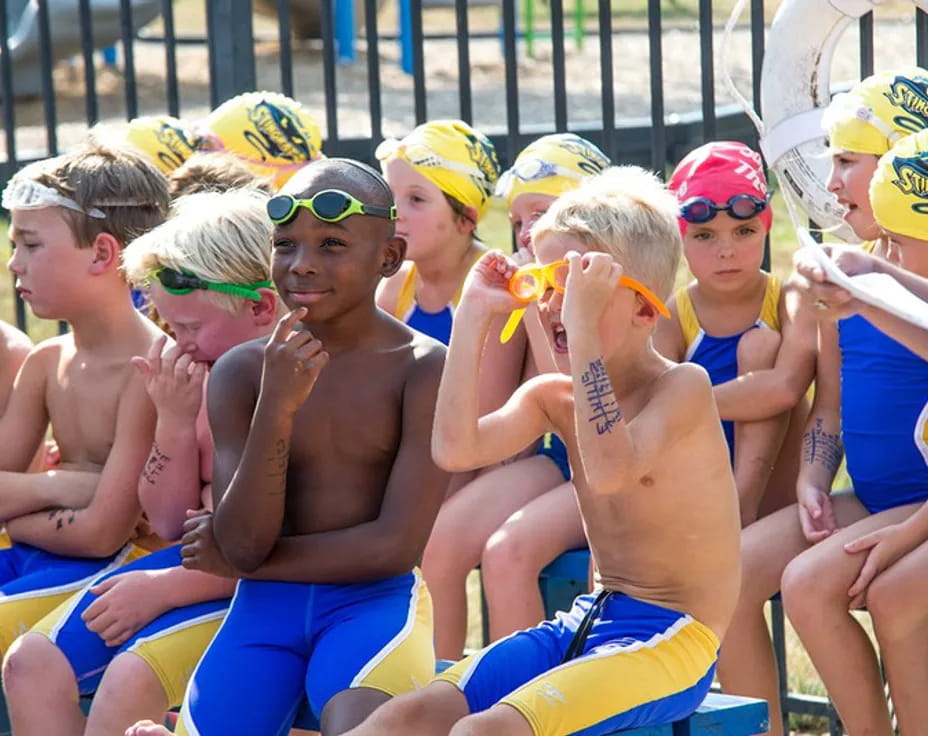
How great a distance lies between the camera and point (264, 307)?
4.09 m

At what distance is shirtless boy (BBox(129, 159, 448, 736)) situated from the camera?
3.40m

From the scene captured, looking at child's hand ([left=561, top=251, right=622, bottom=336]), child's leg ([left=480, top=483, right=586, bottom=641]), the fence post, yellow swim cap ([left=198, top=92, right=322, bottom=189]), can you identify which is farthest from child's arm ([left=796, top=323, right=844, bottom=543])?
the fence post

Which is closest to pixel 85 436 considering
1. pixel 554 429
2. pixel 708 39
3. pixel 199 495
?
pixel 199 495

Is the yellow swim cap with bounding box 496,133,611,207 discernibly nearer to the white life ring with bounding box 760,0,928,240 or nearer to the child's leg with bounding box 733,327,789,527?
the white life ring with bounding box 760,0,928,240

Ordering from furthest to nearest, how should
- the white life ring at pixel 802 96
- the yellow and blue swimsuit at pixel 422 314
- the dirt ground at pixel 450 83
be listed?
the dirt ground at pixel 450 83 < the yellow and blue swimsuit at pixel 422 314 < the white life ring at pixel 802 96

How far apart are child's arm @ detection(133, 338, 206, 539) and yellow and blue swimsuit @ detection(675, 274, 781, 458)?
1508 millimetres

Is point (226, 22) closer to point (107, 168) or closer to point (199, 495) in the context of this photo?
point (107, 168)

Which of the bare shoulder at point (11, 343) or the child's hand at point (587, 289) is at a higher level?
the child's hand at point (587, 289)

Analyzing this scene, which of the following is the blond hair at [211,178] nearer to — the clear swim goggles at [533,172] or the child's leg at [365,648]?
the clear swim goggles at [533,172]

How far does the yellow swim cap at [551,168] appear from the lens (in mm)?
4953

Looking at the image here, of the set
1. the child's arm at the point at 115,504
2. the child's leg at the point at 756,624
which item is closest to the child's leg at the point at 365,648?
the child's arm at the point at 115,504

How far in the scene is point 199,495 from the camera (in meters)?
4.06

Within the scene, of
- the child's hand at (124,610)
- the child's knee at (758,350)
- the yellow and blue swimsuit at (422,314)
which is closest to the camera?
the child's hand at (124,610)

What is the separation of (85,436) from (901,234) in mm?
2300
